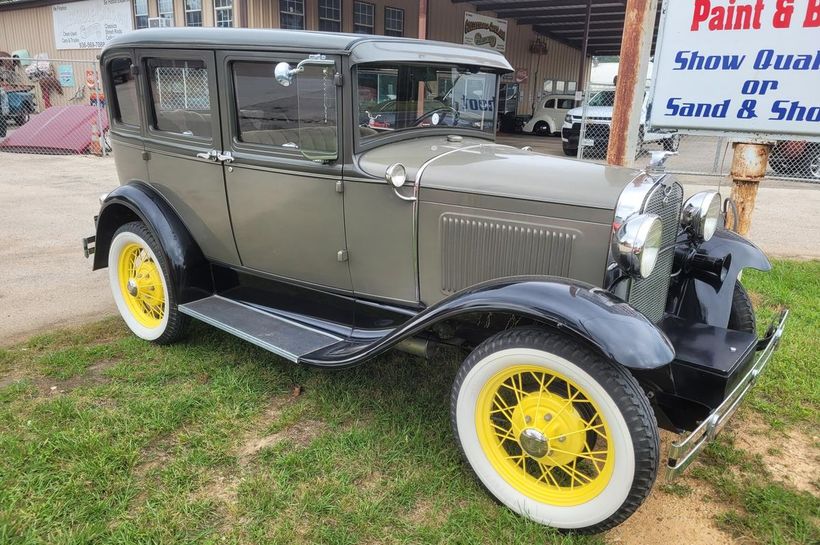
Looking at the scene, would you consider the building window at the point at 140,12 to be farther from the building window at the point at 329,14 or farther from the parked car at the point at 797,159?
the parked car at the point at 797,159

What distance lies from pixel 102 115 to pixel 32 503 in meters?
13.0

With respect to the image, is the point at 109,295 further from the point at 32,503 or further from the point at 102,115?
the point at 102,115

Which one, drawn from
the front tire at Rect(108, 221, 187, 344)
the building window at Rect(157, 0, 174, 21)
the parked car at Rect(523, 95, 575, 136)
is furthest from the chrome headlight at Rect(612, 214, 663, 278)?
the parked car at Rect(523, 95, 575, 136)

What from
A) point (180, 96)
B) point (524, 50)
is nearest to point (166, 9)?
point (524, 50)

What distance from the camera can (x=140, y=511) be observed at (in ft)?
7.82

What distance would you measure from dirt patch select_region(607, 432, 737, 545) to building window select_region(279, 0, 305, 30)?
14.2 metres

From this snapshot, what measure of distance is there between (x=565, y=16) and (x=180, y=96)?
779 inches

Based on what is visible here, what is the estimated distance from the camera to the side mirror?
268 centimetres

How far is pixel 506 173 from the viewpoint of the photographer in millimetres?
2734

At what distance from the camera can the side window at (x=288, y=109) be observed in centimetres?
293

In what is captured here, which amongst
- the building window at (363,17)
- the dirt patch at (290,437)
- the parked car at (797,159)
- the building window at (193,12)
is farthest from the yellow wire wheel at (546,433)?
the building window at (363,17)

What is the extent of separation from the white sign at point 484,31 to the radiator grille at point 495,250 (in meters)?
17.0

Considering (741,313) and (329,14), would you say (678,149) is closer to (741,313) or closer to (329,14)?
(329,14)

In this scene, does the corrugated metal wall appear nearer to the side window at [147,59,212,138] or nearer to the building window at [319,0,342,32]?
the building window at [319,0,342,32]
